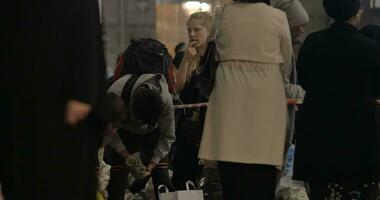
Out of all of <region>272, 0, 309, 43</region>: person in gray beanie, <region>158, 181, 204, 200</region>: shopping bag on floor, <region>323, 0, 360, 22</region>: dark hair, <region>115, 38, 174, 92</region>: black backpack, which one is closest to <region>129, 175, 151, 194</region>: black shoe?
<region>158, 181, 204, 200</region>: shopping bag on floor

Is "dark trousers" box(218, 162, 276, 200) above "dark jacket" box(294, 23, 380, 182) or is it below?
below

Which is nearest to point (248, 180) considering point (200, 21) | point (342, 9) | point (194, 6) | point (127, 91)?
point (342, 9)

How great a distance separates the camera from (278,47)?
5055 millimetres

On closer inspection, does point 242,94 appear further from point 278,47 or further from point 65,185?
point 65,185

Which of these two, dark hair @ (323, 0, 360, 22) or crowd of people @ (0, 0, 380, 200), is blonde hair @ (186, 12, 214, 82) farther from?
dark hair @ (323, 0, 360, 22)

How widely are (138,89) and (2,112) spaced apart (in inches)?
96.4

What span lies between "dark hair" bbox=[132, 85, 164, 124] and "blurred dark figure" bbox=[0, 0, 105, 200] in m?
2.30

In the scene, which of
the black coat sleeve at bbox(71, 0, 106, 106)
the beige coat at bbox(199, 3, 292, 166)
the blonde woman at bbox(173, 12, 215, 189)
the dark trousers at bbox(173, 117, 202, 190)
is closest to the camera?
the black coat sleeve at bbox(71, 0, 106, 106)

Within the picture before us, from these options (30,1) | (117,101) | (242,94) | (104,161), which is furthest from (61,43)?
(104,161)

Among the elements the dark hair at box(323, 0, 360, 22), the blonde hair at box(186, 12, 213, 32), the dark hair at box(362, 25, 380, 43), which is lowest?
the blonde hair at box(186, 12, 213, 32)

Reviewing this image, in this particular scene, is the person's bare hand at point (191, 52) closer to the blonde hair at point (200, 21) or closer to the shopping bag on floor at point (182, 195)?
the blonde hair at point (200, 21)

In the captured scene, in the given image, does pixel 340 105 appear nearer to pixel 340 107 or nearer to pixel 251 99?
pixel 340 107

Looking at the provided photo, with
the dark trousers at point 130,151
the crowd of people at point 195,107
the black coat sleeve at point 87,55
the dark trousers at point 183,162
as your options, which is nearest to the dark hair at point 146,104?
the crowd of people at point 195,107

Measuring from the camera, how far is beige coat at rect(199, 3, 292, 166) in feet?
16.3
